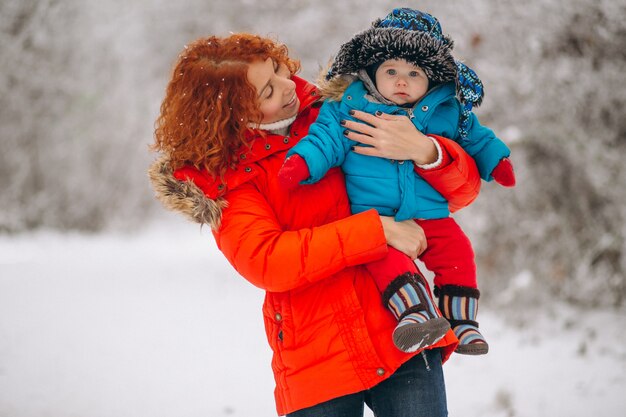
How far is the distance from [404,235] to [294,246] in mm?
380

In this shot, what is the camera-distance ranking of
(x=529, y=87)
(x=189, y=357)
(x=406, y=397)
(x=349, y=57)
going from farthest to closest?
(x=529, y=87), (x=189, y=357), (x=349, y=57), (x=406, y=397)

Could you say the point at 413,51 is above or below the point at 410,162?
above

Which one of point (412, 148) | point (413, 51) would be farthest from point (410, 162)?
point (413, 51)

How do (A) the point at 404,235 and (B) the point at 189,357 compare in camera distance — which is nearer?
(A) the point at 404,235

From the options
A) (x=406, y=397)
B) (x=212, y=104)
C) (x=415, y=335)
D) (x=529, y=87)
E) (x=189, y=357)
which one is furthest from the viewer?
(x=529, y=87)

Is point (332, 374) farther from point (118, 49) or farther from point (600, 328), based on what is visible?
point (118, 49)

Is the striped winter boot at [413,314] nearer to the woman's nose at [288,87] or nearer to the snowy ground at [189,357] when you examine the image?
the woman's nose at [288,87]

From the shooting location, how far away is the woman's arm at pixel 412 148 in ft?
6.83

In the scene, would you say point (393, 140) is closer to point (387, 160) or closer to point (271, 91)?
point (387, 160)

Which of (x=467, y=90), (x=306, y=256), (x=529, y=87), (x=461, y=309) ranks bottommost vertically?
(x=461, y=309)

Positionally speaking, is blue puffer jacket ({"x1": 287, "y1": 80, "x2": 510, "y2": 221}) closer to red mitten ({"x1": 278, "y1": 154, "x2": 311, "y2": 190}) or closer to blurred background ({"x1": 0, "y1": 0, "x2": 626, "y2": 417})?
red mitten ({"x1": 278, "y1": 154, "x2": 311, "y2": 190})

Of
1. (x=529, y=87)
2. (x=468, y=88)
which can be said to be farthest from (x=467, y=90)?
(x=529, y=87)

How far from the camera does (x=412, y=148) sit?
2.08 meters

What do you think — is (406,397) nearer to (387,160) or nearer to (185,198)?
(387,160)
